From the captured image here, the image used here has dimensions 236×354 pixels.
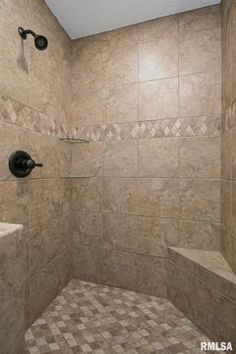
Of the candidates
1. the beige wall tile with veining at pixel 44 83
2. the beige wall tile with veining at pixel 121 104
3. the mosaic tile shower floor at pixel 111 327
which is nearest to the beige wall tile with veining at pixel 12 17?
the beige wall tile with veining at pixel 44 83

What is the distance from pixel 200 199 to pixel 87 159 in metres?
0.99

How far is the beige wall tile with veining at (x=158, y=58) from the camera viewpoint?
1.53 meters

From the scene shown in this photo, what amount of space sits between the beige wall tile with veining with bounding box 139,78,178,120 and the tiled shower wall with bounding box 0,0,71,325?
2.21ft

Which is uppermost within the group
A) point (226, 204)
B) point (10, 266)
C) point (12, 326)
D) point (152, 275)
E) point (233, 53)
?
point (233, 53)

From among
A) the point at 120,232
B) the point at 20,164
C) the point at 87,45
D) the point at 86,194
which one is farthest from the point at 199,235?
the point at 87,45

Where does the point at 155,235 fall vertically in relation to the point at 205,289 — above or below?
above

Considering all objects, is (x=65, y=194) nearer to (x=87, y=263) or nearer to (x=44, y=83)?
(x=87, y=263)

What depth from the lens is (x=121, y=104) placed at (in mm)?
1664

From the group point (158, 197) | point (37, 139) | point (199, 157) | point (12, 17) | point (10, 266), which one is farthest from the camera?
point (158, 197)

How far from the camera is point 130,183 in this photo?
1.65 m

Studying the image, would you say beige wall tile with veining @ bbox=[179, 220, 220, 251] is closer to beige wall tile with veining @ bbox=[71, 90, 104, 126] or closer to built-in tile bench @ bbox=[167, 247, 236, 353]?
built-in tile bench @ bbox=[167, 247, 236, 353]

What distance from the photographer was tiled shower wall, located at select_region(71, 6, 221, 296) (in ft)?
4.80

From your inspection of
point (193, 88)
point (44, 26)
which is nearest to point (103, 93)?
point (44, 26)

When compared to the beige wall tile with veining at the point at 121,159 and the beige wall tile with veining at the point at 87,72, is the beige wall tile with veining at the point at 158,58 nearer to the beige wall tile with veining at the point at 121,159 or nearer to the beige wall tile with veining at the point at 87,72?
the beige wall tile with veining at the point at 87,72
